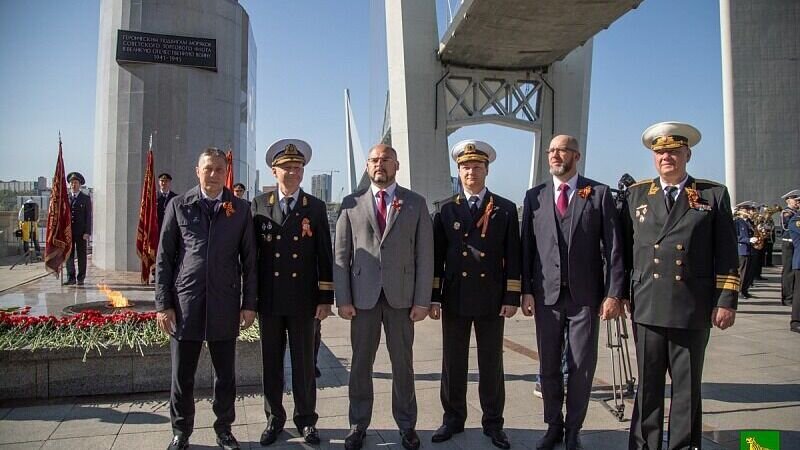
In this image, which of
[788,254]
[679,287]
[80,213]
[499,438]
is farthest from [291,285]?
[788,254]

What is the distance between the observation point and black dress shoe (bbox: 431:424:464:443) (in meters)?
3.47

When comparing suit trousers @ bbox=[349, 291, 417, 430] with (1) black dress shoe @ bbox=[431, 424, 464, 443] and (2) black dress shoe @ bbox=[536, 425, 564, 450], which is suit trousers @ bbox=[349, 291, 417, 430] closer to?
(1) black dress shoe @ bbox=[431, 424, 464, 443]

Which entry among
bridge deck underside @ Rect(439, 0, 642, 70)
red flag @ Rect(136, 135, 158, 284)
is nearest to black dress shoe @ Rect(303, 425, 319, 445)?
red flag @ Rect(136, 135, 158, 284)

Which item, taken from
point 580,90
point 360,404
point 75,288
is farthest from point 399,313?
point 580,90

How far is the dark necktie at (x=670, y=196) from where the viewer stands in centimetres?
321

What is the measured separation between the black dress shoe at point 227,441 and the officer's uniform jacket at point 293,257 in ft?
2.59

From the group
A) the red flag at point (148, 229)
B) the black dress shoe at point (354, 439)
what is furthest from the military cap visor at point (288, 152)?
the red flag at point (148, 229)

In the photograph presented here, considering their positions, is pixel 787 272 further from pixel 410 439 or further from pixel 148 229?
pixel 148 229

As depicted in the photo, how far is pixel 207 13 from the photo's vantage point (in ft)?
41.3

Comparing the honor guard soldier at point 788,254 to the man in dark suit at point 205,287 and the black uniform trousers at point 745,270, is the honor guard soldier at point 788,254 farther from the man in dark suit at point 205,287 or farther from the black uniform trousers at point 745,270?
the man in dark suit at point 205,287

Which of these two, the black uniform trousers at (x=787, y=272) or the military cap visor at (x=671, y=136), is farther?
the black uniform trousers at (x=787, y=272)

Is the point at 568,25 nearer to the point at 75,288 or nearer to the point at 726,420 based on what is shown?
the point at 726,420

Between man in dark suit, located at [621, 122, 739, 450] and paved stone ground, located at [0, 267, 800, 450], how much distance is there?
19.0 inches

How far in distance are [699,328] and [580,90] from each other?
1582 centimetres
